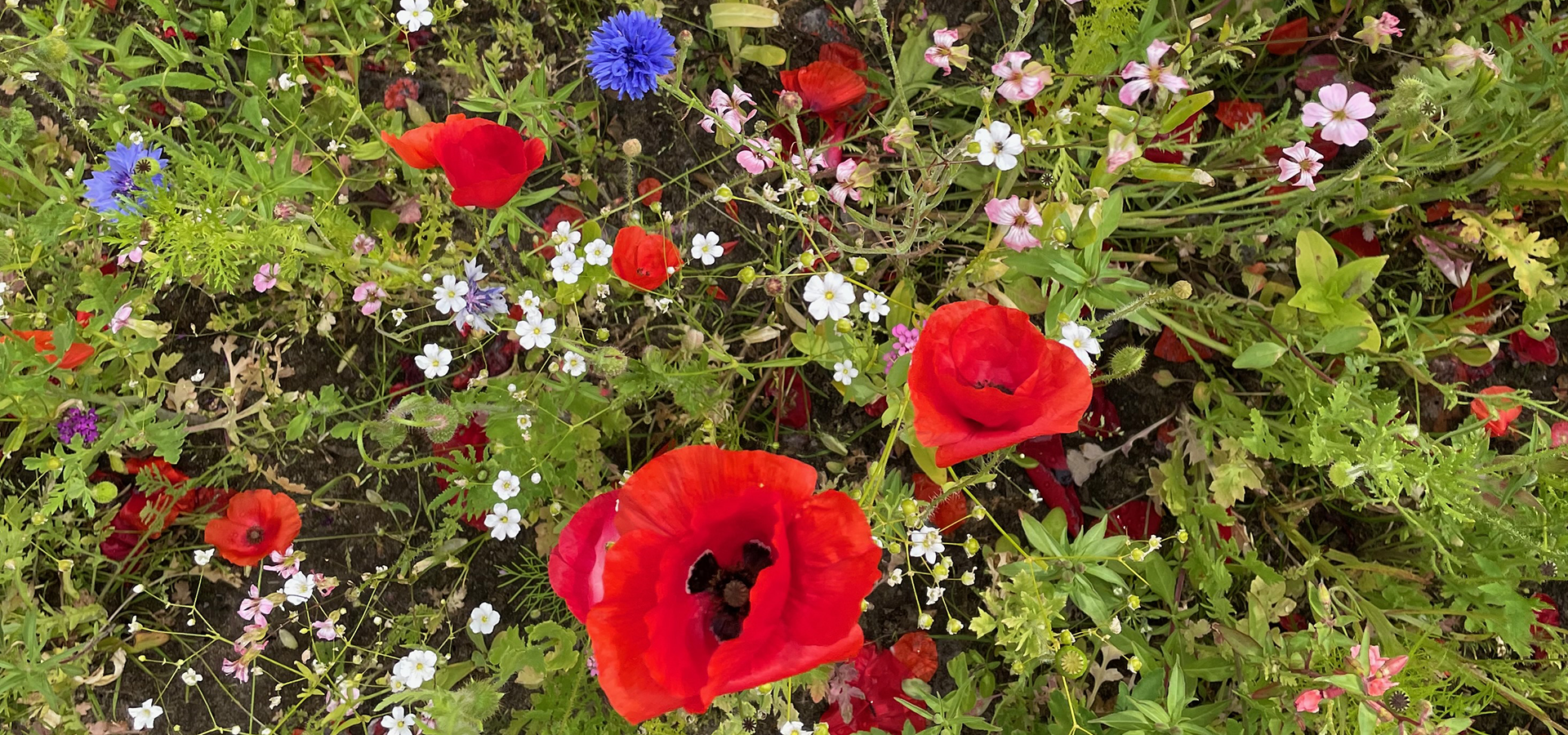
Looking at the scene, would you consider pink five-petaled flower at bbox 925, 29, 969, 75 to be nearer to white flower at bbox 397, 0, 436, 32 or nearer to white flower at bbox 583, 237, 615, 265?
white flower at bbox 583, 237, 615, 265

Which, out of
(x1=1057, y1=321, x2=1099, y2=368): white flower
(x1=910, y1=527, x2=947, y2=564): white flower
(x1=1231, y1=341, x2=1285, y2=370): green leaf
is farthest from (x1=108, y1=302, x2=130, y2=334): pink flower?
(x1=1231, y1=341, x2=1285, y2=370): green leaf

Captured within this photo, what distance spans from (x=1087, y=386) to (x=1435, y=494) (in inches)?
36.3

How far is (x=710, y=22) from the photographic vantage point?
233 cm

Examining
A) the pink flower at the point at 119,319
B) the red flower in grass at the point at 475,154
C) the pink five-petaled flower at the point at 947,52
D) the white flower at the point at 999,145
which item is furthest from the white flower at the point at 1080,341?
the pink flower at the point at 119,319

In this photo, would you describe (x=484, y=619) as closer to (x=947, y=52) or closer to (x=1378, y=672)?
(x=947, y=52)

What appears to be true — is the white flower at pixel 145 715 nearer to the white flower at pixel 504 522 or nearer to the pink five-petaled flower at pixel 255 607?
the pink five-petaled flower at pixel 255 607

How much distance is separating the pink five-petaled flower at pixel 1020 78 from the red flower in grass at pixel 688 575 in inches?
32.7

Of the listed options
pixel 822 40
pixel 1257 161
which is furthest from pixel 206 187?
pixel 1257 161

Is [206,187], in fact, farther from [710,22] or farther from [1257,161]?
[1257,161]

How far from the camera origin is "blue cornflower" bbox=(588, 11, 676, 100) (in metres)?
1.85

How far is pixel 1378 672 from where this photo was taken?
1.51m

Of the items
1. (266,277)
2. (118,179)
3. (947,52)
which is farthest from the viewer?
(266,277)

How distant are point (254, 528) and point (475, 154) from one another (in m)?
1.22

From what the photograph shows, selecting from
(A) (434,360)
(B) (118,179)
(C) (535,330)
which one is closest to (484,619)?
(A) (434,360)
